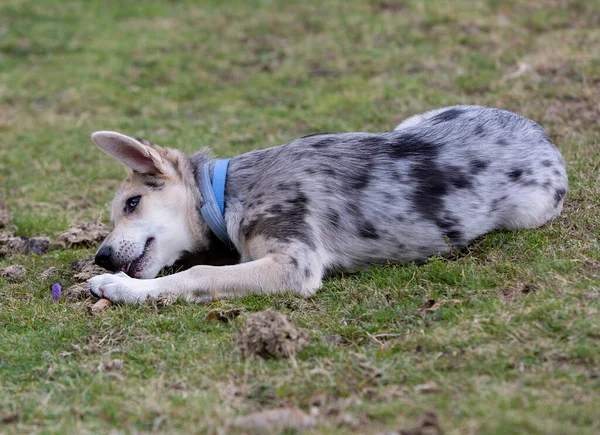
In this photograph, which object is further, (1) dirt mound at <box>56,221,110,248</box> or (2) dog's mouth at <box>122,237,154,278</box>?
(1) dirt mound at <box>56,221,110,248</box>

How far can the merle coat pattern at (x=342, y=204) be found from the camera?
20.7 ft

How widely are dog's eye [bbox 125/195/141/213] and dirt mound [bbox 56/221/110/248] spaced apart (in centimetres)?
138

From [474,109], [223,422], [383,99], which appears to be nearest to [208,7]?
[383,99]

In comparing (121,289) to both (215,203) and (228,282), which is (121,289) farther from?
(215,203)

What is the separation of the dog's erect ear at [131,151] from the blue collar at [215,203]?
394 mm

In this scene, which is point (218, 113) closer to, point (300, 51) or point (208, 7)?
point (300, 51)

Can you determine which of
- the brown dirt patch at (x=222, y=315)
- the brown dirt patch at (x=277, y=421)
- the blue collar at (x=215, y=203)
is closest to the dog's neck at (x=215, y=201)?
the blue collar at (x=215, y=203)

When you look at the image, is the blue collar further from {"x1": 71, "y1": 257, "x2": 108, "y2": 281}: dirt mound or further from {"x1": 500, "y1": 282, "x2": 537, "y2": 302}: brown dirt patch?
{"x1": 500, "y1": 282, "x2": 537, "y2": 302}: brown dirt patch

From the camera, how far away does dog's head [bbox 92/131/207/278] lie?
6.73 meters

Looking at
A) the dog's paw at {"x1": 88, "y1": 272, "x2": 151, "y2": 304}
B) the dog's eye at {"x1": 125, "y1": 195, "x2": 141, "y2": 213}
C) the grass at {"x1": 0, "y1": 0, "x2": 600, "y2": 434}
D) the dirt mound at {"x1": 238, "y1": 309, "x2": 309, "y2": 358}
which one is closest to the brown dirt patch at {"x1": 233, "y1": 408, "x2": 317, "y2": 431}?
the grass at {"x1": 0, "y1": 0, "x2": 600, "y2": 434}

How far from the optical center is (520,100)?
10602 millimetres

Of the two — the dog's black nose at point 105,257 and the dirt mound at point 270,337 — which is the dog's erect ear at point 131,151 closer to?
the dog's black nose at point 105,257

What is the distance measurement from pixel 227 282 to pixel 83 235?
2498 mm

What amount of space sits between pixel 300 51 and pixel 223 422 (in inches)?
394
